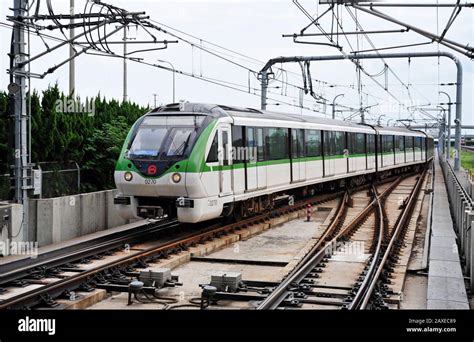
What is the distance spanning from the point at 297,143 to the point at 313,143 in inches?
76.6

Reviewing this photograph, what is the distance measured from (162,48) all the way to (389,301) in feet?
33.4

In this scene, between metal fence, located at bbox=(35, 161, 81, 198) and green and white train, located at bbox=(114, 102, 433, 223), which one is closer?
green and white train, located at bbox=(114, 102, 433, 223)

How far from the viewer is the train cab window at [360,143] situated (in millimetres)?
28125

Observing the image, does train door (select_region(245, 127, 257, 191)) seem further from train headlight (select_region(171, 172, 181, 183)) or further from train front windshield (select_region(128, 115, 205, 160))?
train headlight (select_region(171, 172, 181, 183))

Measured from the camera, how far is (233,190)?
50.2 feet

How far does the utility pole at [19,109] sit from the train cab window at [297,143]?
8.63 metres

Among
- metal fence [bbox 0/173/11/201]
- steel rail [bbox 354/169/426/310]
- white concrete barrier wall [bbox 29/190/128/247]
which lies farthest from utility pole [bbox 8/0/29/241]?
steel rail [bbox 354/169/426/310]

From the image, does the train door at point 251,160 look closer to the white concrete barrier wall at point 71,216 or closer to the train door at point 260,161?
the train door at point 260,161

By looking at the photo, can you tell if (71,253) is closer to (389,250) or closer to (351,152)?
(389,250)

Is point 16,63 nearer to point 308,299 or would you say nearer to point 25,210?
point 25,210

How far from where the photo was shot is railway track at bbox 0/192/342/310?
928cm

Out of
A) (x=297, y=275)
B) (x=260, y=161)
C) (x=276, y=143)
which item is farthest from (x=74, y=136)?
(x=297, y=275)

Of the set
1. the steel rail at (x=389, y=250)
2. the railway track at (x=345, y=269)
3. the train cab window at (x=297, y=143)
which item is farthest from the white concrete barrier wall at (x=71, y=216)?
the steel rail at (x=389, y=250)

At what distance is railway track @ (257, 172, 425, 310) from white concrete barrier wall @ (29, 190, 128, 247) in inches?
235
